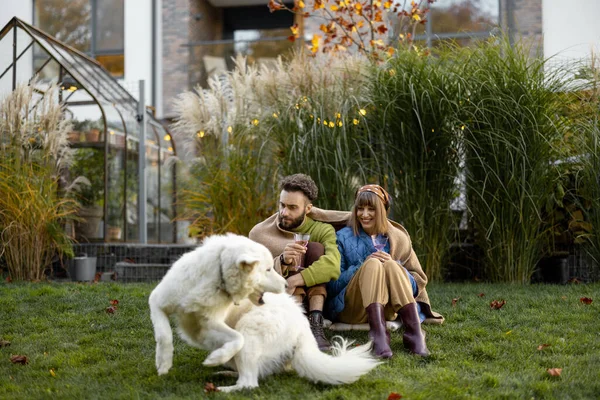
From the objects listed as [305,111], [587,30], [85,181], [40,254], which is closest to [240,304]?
[305,111]

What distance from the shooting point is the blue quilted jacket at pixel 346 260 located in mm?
4309

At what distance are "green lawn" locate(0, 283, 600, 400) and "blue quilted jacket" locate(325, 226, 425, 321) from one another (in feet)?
0.85

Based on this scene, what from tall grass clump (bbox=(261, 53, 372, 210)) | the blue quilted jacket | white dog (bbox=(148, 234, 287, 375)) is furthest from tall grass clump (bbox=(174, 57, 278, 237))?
white dog (bbox=(148, 234, 287, 375))

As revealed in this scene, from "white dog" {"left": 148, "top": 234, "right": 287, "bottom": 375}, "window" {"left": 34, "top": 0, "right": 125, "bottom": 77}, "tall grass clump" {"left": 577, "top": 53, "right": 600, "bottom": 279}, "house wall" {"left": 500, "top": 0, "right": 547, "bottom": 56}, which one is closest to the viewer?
"white dog" {"left": 148, "top": 234, "right": 287, "bottom": 375}

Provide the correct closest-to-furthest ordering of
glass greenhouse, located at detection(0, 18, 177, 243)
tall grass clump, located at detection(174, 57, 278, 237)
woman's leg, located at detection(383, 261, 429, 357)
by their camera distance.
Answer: woman's leg, located at detection(383, 261, 429, 357) → tall grass clump, located at detection(174, 57, 278, 237) → glass greenhouse, located at detection(0, 18, 177, 243)

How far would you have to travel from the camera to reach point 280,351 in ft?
10.8

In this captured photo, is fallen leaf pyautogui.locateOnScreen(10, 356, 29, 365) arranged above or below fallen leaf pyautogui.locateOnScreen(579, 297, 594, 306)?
below

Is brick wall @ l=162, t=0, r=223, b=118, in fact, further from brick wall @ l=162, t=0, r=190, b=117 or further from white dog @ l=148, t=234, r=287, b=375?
white dog @ l=148, t=234, r=287, b=375

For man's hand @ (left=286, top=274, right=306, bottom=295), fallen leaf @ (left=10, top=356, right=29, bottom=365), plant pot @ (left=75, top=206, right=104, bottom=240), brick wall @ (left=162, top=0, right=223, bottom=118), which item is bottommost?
fallen leaf @ (left=10, top=356, right=29, bottom=365)

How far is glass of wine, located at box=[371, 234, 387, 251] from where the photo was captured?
4.42m

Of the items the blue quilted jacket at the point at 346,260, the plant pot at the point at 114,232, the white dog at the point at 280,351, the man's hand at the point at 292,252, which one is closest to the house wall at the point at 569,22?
the plant pot at the point at 114,232

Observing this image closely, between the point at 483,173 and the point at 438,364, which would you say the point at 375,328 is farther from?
the point at 483,173

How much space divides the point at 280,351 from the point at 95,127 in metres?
6.51

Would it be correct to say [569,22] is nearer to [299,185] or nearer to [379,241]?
[379,241]
